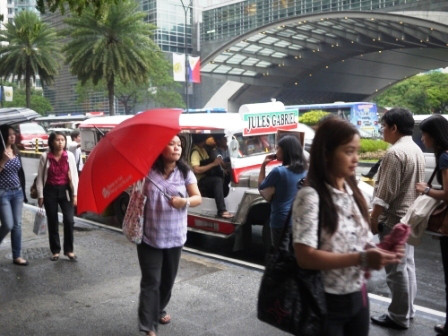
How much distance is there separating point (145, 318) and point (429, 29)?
4482 cm

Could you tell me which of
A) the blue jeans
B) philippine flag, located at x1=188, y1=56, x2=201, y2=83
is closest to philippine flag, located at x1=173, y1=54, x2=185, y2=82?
philippine flag, located at x1=188, y1=56, x2=201, y2=83

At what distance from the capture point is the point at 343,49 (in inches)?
2272

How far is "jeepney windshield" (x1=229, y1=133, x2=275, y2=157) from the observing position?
747 cm

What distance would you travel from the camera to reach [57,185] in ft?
21.2

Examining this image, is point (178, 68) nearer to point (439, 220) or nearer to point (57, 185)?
point (57, 185)

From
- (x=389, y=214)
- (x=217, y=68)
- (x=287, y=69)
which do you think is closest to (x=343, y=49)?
(x=287, y=69)

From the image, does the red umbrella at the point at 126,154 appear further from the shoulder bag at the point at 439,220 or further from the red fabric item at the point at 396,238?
the shoulder bag at the point at 439,220

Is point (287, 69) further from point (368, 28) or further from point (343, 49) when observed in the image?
point (368, 28)

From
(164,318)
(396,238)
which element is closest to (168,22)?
(164,318)

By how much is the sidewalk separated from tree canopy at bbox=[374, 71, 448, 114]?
5581 centimetres

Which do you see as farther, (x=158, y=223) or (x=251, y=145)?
(x=251, y=145)

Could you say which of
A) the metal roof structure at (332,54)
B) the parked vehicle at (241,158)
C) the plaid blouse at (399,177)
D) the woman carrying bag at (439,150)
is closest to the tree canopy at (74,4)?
the parked vehicle at (241,158)

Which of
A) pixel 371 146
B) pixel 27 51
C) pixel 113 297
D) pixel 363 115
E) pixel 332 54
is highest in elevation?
pixel 332 54

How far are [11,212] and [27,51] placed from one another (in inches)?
1269
